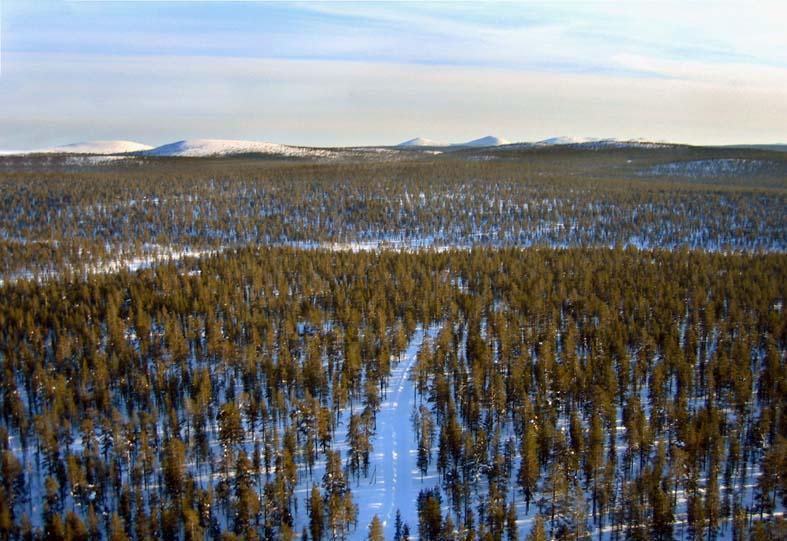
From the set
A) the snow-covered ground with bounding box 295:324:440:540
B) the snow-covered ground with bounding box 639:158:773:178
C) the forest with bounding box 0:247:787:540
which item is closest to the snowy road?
the snow-covered ground with bounding box 295:324:440:540

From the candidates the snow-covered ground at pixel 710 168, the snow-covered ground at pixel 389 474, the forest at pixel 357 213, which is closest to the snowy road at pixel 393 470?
the snow-covered ground at pixel 389 474

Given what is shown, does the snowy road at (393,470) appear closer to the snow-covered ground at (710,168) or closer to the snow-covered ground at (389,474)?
the snow-covered ground at (389,474)

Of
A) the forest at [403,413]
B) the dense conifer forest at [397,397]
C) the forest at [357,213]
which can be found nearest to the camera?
the forest at [403,413]

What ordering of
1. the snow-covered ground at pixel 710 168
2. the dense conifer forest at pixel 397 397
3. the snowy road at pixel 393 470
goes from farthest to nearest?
the snow-covered ground at pixel 710 168, the snowy road at pixel 393 470, the dense conifer forest at pixel 397 397

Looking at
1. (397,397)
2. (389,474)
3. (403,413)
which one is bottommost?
(389,474)

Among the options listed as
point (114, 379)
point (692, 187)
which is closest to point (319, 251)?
point (114, 379)

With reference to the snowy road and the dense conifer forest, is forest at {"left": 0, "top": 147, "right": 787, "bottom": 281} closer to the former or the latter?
the dense conifer forest

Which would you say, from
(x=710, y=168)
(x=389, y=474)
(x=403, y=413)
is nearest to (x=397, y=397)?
(x=403, y=413)

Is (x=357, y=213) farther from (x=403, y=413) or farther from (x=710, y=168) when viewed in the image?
(x=710, y=168)
